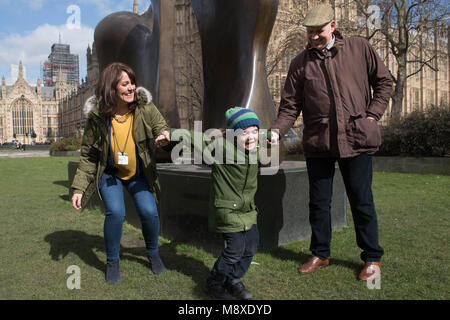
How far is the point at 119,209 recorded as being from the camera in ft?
8.61

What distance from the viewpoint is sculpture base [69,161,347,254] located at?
3.29 metres

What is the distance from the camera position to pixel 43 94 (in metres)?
102

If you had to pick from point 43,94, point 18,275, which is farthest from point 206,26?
point 43,94

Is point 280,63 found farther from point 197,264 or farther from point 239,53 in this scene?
point 197,264

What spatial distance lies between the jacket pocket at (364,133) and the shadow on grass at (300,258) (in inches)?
37.1

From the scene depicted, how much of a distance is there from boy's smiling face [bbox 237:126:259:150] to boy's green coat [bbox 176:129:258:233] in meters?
0.05

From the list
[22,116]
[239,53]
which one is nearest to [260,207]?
[239,53]

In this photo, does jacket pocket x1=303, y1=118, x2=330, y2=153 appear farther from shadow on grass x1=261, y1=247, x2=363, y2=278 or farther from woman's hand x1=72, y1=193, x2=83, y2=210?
woman's hand x1=72, y1=193, x2=83, y2=210

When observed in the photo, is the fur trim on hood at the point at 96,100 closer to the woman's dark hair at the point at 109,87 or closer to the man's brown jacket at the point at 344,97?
the woman's dark hair at the point at 109,87

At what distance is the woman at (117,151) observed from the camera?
258 centimetres

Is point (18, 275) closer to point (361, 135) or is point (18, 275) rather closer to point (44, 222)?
point (44, 222)

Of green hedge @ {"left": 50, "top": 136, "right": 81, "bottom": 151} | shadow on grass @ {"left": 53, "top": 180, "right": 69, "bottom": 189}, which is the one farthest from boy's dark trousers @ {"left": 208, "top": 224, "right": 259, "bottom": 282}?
green hedge @ {"left": 50, "top": 136, "right": 81, "bottom": 151}

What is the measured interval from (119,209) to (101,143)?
1.56 ft
